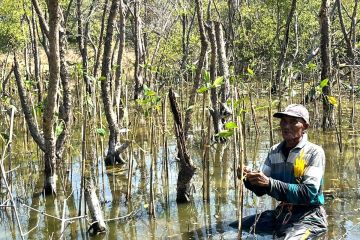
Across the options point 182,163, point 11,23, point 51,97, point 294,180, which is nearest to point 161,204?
point 182,163

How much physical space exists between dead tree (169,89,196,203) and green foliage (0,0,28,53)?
13485 mm

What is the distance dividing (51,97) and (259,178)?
332 cm

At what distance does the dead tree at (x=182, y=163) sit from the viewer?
20.5ft

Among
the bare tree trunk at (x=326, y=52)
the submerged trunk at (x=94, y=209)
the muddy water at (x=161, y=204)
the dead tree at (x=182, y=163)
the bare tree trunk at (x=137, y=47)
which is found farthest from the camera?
the bare tree trunk at (x=137, y=47)

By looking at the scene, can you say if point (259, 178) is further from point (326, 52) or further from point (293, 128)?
point (326, 52)

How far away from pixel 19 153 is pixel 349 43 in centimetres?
1005

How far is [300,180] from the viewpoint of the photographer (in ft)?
15.5

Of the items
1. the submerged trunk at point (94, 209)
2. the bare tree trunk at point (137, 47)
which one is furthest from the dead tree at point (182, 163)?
the bare tree trunk at point (137, 47)

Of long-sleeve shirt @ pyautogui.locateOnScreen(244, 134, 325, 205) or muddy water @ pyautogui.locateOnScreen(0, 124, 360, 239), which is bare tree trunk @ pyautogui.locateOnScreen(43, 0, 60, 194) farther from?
long-sleeve shirt @ pyautogui.locateOnScreen(244, 134, 325, 205)

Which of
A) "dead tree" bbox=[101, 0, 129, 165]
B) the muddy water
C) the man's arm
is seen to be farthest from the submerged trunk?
"dead tree" bbox=[101, 0, 129, 165]

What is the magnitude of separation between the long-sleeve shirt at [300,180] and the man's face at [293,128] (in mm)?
66

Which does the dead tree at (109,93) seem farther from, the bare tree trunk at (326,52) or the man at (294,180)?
the bare tree trunk at (326,52)

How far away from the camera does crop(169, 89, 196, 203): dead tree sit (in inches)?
246

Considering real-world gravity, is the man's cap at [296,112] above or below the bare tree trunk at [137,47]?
below
